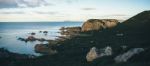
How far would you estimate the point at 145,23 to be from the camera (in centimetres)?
12925

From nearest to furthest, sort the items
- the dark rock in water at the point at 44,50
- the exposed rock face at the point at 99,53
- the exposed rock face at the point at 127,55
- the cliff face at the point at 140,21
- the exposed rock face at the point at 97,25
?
the exposed rock face at the point at 127,55, the exposed rock face at the point at 99,53, the dark rock in water at the point at 44,50, the cliff face at the point at 140,21, the exposed rock face at the point at 97,25

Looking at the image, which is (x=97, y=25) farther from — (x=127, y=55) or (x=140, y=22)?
(x=127, y=55)

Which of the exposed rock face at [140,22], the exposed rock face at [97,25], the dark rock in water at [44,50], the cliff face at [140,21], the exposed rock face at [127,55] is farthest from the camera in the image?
the exposed rock face at [97,25]

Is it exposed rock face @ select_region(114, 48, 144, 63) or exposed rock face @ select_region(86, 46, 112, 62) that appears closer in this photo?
exposed rock face @ select_region(114, 48, 144, 63)

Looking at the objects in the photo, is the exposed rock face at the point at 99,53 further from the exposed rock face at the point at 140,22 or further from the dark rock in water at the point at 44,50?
the exposed rock face at the point at 140,22

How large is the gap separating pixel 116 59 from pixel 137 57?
363 cm

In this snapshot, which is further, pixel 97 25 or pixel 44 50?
pixel 97 25

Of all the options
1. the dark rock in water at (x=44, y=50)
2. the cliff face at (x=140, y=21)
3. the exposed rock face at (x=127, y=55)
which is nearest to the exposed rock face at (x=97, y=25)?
the cliff face at (x=140, y=21)

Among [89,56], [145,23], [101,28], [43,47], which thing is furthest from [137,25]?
[89,56]

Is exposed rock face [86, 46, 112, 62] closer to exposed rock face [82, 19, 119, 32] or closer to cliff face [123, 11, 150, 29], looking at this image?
cliff face [123, 11, 150, 29]

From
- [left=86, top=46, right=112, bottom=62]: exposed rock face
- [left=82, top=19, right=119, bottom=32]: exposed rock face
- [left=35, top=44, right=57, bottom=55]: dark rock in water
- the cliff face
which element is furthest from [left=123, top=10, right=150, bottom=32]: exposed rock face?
[left=86, top=46, right=112, bottom=62]: exposed rock face

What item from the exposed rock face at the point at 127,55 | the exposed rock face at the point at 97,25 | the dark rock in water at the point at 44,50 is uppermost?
the exposed rock face at the point at 127,55

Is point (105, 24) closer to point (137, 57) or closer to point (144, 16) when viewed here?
point (144, 16)

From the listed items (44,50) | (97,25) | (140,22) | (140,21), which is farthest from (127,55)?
(97,25)
